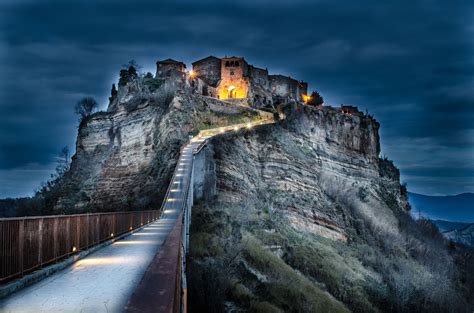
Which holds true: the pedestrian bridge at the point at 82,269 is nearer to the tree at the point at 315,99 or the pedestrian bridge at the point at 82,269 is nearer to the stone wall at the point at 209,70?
the stone wall at the point at 209,70

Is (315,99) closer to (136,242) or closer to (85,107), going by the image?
(85,107)

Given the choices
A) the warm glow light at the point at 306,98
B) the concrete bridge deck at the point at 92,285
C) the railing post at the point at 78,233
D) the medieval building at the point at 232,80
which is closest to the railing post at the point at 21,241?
the concrete bridge deck at the point at 92,285

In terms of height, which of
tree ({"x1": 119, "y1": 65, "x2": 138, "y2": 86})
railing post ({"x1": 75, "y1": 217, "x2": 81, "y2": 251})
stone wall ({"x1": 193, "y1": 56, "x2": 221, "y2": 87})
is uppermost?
stone wall ({"x1": 193, "y1": 56, "x2": 221, "y2": 87})

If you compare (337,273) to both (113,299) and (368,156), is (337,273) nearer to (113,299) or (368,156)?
(113,299)

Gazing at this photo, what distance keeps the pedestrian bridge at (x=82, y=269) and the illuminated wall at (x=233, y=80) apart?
64.2 metres

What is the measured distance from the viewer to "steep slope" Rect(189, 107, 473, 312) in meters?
23.2

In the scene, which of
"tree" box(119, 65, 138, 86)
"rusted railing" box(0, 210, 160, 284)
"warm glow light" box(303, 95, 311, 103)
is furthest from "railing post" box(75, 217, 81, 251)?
"warm glow light" box(303, 95, 311, 103)

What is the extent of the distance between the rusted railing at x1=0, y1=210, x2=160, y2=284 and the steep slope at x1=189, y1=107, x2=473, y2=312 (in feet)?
14.6

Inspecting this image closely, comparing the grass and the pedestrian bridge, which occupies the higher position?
the pedestrian bridge

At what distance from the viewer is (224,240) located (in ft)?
83.9

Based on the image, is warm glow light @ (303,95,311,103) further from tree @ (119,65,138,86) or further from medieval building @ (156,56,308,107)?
tree @ (119,65,138,86)

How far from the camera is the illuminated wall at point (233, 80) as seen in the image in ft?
260

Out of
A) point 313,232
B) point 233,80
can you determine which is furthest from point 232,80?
point 313,232

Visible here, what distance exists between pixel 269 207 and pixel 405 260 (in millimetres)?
18633
